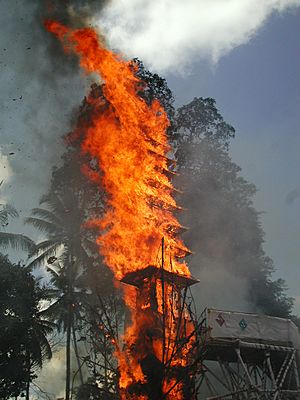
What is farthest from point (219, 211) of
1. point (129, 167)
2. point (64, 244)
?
point (129, 167)

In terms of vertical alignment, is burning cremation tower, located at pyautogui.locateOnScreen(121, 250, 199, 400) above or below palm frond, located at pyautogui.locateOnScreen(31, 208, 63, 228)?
below

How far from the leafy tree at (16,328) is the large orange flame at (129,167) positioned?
1004 centimetres

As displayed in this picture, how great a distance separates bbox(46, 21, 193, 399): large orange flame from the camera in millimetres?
15008

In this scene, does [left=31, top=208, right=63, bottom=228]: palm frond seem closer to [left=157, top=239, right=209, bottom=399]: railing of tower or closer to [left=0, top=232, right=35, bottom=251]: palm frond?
[left=0, top=232, right=35, bottom=251]: palm frond

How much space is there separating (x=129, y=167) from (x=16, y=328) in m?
13.0

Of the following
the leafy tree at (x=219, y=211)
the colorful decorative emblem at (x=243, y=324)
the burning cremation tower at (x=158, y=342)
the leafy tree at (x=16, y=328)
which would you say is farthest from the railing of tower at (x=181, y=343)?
the leafy tree at (x=219, y=211)

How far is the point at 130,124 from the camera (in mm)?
16156

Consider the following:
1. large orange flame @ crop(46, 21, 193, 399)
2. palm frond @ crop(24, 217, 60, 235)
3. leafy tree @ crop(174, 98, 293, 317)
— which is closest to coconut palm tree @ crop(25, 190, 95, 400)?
palm frond @ crop(24, 217, 60, 235)

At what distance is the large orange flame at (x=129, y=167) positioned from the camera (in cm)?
1501

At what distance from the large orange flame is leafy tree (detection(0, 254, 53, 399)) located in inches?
395

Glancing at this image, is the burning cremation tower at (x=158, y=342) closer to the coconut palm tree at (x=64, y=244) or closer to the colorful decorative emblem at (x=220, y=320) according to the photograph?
the colorful decorative emblem at (x=220, y=320)

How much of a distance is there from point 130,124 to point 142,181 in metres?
2.30

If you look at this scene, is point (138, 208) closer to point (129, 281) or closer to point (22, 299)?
point (129, 281)

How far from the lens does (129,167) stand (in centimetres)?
1561
